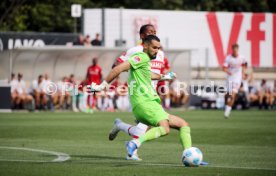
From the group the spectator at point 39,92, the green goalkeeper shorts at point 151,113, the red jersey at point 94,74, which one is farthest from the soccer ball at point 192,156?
the spectator at point 39,92

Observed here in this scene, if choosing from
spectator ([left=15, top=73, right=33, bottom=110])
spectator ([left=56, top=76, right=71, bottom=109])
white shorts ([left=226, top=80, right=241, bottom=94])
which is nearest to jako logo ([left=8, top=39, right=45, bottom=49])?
spectator ([left=56, top=76, right=71, bottom=109])

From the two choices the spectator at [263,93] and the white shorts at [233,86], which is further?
the spectator at [263,93]

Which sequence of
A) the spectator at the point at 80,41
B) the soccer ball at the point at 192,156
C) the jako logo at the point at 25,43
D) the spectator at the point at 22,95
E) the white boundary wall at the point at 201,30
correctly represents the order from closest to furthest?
the soccer ball at the point at 192,156 < the spectator at the point at 22,95 < the spectator at the point at 80,41 < the jako logo at the point at 25,43 < the white boundary wall at the point at 201,30

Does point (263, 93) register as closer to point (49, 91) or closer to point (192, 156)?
point (49, 91)

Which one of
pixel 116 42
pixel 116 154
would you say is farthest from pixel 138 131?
pixel 116 42

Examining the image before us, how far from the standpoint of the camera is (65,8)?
211 ft

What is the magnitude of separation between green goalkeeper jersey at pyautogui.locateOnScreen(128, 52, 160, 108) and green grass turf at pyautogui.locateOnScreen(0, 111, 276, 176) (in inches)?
42.3

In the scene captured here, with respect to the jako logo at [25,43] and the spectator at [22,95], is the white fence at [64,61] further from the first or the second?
the spectator at [22,95]

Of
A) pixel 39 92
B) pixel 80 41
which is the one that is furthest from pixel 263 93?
pixel 39 92

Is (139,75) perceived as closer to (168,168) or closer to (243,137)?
(168,168)

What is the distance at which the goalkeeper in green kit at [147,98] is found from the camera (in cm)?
1270

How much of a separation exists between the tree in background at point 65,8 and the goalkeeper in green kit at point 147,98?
4616 cm

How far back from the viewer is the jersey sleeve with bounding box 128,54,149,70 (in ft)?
42.2

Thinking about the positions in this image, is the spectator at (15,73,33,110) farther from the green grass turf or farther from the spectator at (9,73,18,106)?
the green grass turf
